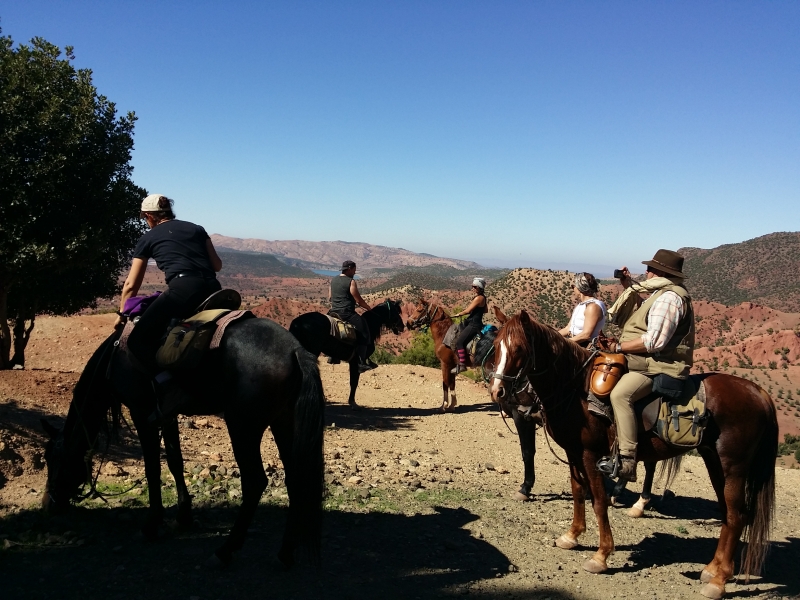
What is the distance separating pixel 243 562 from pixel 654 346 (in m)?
3.89

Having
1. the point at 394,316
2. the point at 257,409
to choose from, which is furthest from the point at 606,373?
the point at 394,316

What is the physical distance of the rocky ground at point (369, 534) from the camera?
4285 millimetres

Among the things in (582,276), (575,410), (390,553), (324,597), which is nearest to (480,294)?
(582,276)

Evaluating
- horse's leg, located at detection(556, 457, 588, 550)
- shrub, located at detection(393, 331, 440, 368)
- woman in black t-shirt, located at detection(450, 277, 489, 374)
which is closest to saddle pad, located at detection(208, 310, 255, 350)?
horse's leg, located at detection(556, 457, 588, 550)

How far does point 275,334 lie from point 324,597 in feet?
6.58

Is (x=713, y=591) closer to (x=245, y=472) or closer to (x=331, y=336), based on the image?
(x=245, y=472)

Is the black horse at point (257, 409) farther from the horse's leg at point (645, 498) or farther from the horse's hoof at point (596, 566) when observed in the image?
the horse's leg at point (645, 498)

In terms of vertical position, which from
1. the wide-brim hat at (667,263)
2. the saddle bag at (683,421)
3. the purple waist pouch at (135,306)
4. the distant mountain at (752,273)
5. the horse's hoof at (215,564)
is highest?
the distant mountain at (752,273)

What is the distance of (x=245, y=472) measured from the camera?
4.40m

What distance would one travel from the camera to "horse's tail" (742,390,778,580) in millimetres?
4969

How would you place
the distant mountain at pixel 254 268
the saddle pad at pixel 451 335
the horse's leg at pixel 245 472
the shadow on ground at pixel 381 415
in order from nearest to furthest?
the horse's leg at pixel 245 472 < the shadow on ground at pixel 381 415 < the saddle pad at pixel 451 335 < the distant mountain at pixel 254 268

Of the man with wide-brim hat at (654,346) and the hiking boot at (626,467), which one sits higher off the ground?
the man with wide-brim hat at (654,346)

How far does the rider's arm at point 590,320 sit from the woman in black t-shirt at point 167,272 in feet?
13.9

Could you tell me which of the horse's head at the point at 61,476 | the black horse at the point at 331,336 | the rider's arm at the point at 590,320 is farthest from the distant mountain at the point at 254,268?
the rider's arm at the point at 590,320
